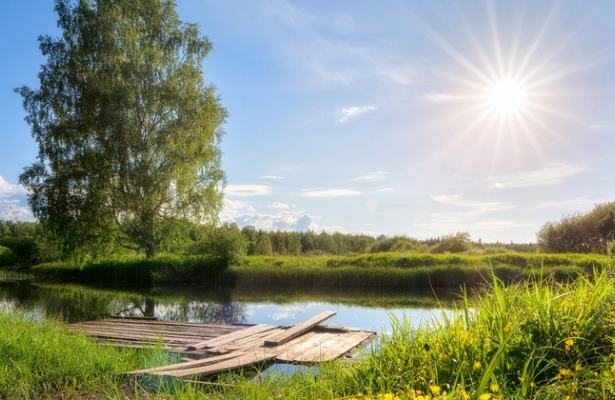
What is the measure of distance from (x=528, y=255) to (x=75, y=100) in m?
17.1

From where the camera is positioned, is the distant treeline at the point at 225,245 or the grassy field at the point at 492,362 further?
the distant treeline at the point at 225,245

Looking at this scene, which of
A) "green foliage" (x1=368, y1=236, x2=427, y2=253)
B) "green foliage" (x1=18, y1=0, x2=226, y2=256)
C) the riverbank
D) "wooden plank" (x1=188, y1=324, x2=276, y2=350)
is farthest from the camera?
"green foliage" (x1=368, y1=236, x2=427, y2=253)

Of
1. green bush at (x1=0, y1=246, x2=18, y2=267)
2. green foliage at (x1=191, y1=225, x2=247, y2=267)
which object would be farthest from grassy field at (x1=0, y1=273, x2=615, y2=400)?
green bush at (x1=0, y1=246, x2=18, y2=267)

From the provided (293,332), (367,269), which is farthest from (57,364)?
(367,269)

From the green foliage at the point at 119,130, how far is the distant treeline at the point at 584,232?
13.6m

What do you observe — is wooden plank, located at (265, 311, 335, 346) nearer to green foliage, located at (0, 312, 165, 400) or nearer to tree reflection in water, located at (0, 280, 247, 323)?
green foliage, located at (0, 312, 165, 400)

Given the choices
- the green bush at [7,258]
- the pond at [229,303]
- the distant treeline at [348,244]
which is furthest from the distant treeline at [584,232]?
the green bush at [7,258]

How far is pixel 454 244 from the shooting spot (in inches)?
925

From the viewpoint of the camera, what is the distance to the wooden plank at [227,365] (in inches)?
200

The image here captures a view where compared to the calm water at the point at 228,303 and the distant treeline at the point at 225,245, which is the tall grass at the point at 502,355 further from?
the distant treeline at the point at 225,245

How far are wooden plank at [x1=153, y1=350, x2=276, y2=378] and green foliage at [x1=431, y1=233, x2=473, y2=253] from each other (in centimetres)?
1803

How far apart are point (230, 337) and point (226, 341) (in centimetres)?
29

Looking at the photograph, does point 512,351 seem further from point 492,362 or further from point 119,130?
point 119,130

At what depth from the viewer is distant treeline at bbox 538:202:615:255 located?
20.7 metres
